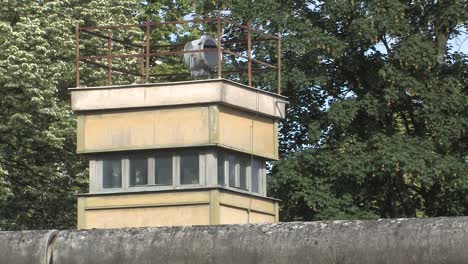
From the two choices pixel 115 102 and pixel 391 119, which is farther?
pixel 391 119

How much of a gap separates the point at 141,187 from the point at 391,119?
1430 centimetres

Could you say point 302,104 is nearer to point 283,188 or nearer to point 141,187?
point 283,188

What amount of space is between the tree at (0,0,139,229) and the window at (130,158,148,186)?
11.3m

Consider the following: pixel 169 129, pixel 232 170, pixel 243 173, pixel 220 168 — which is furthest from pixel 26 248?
pixel 243 173

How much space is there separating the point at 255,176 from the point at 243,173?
1.34ft

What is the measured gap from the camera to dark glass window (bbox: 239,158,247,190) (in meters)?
25.3


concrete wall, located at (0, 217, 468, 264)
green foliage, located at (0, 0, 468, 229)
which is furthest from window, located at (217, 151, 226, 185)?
concrete wall, located at (0, 217, 468, 264)

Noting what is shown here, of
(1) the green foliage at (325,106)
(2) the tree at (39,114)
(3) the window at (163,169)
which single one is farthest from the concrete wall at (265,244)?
(2) the tree at (39,114)

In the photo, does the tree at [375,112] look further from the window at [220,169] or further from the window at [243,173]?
the window at [220,169]

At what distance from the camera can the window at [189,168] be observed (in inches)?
968

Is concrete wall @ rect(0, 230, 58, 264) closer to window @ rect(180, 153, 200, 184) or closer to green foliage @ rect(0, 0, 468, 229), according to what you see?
window @ rect(180, 153, 200, 184)

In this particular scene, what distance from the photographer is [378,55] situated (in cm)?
3750

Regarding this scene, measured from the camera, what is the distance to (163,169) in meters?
24.9

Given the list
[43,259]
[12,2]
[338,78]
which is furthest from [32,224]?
[43,259]
